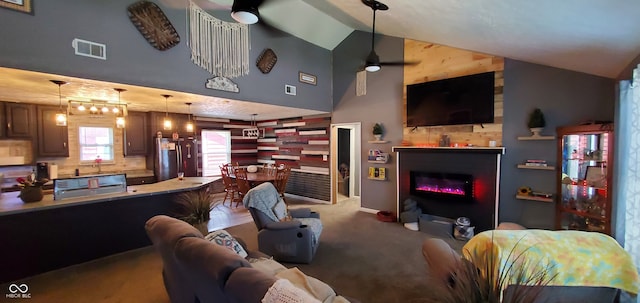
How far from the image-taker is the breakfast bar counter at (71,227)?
9.30 feet

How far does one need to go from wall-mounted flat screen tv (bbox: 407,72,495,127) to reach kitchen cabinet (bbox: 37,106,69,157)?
6758 millimetres

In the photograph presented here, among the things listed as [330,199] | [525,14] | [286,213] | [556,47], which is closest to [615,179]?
[556,47]

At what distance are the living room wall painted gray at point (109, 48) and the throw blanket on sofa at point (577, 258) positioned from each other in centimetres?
403

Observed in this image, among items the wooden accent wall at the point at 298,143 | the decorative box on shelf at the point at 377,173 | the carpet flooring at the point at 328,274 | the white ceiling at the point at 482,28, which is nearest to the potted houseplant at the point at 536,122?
the white ceiling at the point at 482,28

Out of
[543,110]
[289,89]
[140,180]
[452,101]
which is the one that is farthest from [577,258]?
[140,180]

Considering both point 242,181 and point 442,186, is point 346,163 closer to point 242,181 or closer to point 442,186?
point 242,181

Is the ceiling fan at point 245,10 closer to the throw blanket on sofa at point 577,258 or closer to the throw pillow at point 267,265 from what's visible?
the throw pillow at point 267,265

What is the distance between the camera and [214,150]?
25.0ft

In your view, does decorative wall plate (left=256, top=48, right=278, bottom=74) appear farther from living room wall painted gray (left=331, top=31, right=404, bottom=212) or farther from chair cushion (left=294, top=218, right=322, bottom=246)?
chair cushion (left=294, top=218, right=322, bottom=246)

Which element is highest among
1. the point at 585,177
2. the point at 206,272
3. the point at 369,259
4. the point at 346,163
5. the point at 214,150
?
the point at 214,150

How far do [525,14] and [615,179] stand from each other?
181 cm

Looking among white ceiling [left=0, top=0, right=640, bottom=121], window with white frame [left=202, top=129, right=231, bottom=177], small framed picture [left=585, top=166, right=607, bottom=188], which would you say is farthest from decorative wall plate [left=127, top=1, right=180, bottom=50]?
small framed picture [left=585, top=166, right=607, bottom=188]

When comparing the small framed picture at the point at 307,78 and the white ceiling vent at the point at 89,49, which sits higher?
the small framed picture at the point at 307,78

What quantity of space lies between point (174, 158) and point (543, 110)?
7.20 meters
